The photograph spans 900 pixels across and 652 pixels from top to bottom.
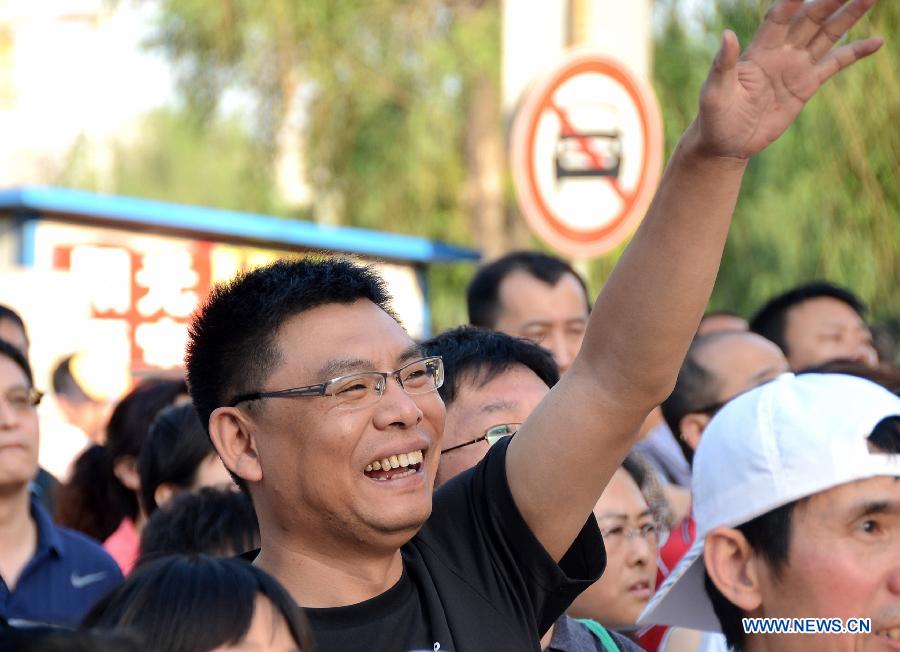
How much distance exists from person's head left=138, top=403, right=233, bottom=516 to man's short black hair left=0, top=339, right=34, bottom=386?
0.42m

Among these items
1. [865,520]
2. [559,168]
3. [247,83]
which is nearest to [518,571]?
[865,520]

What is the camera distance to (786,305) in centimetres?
667

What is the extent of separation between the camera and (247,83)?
1153 centimetres

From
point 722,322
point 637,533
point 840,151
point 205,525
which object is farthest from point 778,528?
point 840,151

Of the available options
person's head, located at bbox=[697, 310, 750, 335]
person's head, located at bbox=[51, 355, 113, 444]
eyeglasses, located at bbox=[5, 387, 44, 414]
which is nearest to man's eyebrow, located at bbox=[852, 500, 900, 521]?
eyeglasses, located at bbox=[5, 387, 44, 414]

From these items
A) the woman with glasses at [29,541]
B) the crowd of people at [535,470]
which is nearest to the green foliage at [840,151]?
the woman with glasses at [29,541]

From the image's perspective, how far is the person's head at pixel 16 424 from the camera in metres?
4.36

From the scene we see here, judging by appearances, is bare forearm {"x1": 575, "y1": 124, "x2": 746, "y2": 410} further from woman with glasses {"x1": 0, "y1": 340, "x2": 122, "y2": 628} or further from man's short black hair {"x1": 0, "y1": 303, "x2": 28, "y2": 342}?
man's short black hair {"x1": 0, "y1": 303, "x2": 28, "y2": 342}

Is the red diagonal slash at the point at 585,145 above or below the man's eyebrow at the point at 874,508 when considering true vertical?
above

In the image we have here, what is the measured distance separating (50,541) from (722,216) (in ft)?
8.73

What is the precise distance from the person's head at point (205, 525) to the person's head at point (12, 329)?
1523 mm

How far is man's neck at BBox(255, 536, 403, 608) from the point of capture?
269cm

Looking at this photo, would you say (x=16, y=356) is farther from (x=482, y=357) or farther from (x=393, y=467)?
(x=393, y=467)

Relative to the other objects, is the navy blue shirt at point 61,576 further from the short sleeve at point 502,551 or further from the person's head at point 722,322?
the person's head at point 722,322
